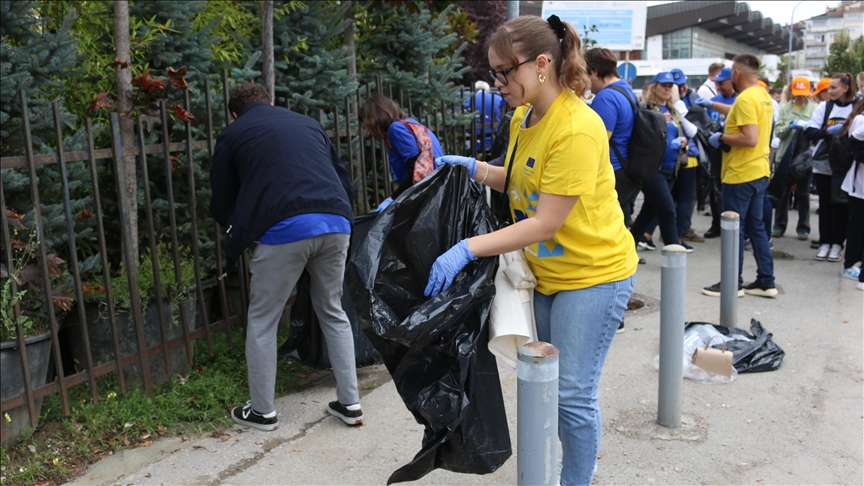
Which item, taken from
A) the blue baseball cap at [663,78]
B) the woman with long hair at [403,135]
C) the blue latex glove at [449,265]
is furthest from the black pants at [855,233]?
the blue latex glove at [449,265]

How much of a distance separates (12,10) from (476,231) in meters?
2.90

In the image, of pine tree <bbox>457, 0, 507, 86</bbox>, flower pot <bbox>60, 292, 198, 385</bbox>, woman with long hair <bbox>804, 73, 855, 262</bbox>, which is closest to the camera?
flower pot <bbox>60, 292, 198, 385</bbox>

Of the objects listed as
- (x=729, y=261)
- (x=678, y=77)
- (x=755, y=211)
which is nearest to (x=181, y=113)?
(x=729, y=261)

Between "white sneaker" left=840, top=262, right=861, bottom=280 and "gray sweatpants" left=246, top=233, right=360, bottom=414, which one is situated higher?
"gray sweatpants" left=246, top=233, right=360, bottom=414

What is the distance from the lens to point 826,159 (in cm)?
806

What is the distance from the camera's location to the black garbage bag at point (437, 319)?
101 inches

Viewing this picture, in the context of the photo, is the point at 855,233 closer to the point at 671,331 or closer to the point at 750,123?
the point at 750,123

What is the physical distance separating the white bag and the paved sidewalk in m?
1.07

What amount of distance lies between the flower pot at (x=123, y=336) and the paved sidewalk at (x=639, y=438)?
657mm

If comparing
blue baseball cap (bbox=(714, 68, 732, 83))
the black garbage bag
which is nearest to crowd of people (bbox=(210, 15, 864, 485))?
the black garbage bag

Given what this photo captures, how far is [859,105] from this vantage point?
687 cm

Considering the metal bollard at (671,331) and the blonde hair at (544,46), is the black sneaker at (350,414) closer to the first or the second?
the metal bollard at (671,331)

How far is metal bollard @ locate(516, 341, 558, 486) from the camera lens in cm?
223

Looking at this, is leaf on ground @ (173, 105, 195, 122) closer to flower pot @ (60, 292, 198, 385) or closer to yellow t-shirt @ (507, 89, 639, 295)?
flower pot @ (60, 292, 198, 385)
